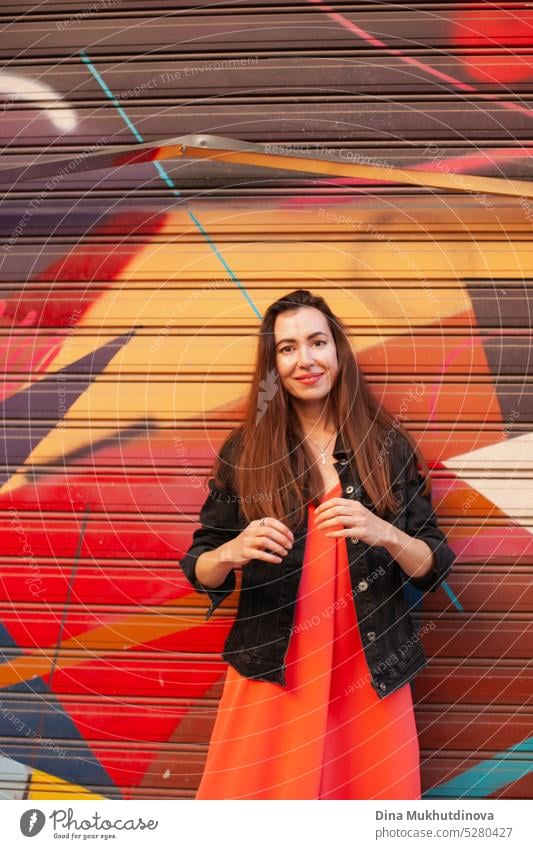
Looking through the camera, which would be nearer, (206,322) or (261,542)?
(261,542)

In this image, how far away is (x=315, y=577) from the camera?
3066 mm

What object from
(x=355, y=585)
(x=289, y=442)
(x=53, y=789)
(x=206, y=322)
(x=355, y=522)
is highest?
(x=206, y=322)

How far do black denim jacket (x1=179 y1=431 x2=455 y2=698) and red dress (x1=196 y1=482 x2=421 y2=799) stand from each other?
0.17ft

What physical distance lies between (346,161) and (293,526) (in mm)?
1666

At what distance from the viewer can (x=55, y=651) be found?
3748mm

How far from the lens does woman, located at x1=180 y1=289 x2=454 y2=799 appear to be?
295 centimetres

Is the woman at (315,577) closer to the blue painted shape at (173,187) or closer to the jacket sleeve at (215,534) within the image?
the jacket sleeve at (215,534)

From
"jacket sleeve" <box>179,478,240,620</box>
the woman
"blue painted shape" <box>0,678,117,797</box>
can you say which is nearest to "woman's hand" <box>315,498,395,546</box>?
the woman

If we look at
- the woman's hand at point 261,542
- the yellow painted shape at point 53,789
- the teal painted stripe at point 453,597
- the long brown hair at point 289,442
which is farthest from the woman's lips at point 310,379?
the yellow painted shape at point 53,789

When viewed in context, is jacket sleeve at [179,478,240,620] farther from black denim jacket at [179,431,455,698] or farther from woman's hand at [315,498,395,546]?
woman's hand at [315,498,395,546]

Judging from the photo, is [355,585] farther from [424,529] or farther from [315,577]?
[424,529]

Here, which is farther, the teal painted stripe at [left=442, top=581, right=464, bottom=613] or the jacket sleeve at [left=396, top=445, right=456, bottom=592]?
the teal painted stripe at [left=442, top=581, right=464, bottom=613]

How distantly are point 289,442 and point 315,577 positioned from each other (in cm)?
53

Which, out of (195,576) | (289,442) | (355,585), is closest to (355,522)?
(355,585)
